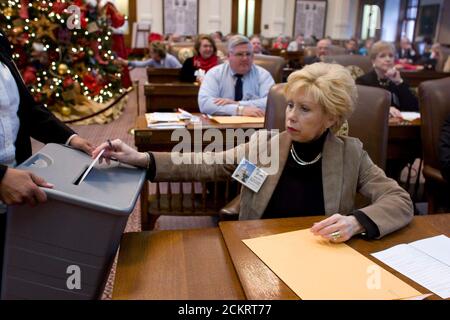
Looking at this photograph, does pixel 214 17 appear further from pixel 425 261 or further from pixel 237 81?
pixel 425 261

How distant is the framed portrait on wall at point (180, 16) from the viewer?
14070 mm

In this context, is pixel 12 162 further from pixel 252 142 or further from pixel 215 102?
pixel 215 102

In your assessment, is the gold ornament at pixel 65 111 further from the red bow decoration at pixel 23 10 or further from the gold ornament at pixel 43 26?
the red bow decoration at pixel 23 10

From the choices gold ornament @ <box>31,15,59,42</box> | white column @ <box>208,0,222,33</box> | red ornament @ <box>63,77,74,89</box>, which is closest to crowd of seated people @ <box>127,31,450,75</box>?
white column @ <box>208,0,222,33</box>

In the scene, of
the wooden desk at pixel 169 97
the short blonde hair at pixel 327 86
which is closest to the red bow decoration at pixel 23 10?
the wooden desk at pixel 169 97

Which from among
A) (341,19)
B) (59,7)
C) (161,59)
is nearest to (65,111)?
(59,7)

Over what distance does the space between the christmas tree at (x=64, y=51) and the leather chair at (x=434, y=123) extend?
422 cm

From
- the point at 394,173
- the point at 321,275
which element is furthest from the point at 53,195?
the point at 394,173

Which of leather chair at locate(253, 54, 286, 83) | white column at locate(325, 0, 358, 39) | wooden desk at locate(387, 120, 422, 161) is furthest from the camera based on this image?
white column at locate(325, 0, 358, 39)

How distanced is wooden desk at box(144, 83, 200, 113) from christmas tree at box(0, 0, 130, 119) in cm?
192

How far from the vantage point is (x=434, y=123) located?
2.42 m

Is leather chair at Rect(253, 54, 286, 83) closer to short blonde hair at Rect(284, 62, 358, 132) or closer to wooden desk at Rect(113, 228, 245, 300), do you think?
short blonde hair at Rect(284, 62, 358, 132)

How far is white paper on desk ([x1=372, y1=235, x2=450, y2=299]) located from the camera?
1.02 m
